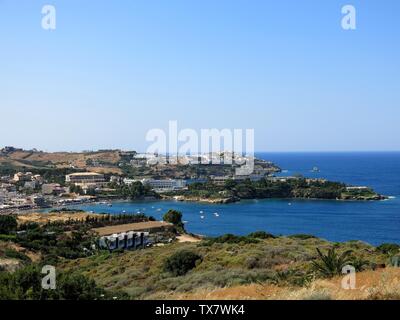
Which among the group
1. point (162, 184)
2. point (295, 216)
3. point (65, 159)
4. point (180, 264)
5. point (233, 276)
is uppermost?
→ point (65, 159)

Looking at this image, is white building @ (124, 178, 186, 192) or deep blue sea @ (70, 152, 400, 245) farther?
white building @ (124, 178, 186, 192)

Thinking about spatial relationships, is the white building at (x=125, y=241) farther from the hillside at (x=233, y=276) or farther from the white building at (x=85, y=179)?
the white building at (x=85, y=179)

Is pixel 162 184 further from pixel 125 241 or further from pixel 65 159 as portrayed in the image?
pixel 125 241

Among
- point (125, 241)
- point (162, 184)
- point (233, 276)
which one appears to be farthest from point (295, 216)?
point (233, 276)

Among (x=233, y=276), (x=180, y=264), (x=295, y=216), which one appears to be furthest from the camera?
(x=295, y=216)

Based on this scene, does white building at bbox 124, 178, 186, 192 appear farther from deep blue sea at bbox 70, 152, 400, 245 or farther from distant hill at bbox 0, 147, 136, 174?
distant hill at bbox 0, 147, 136, 174

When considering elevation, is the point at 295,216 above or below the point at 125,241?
below

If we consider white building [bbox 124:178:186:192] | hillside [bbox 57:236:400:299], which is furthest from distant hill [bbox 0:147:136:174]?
hillside [bbox 57:236:400:299]

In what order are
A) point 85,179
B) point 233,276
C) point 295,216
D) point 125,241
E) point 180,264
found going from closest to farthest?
point 233,276 < point 180,264 < point 125,241 < point 295,216 < point 85,179

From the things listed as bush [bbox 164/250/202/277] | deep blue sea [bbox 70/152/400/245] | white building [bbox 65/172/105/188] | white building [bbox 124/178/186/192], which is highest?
bush [bbox 164/250/202/277]

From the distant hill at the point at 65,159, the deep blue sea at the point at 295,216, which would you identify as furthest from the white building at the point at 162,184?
the distant hill at the point at 65,159
